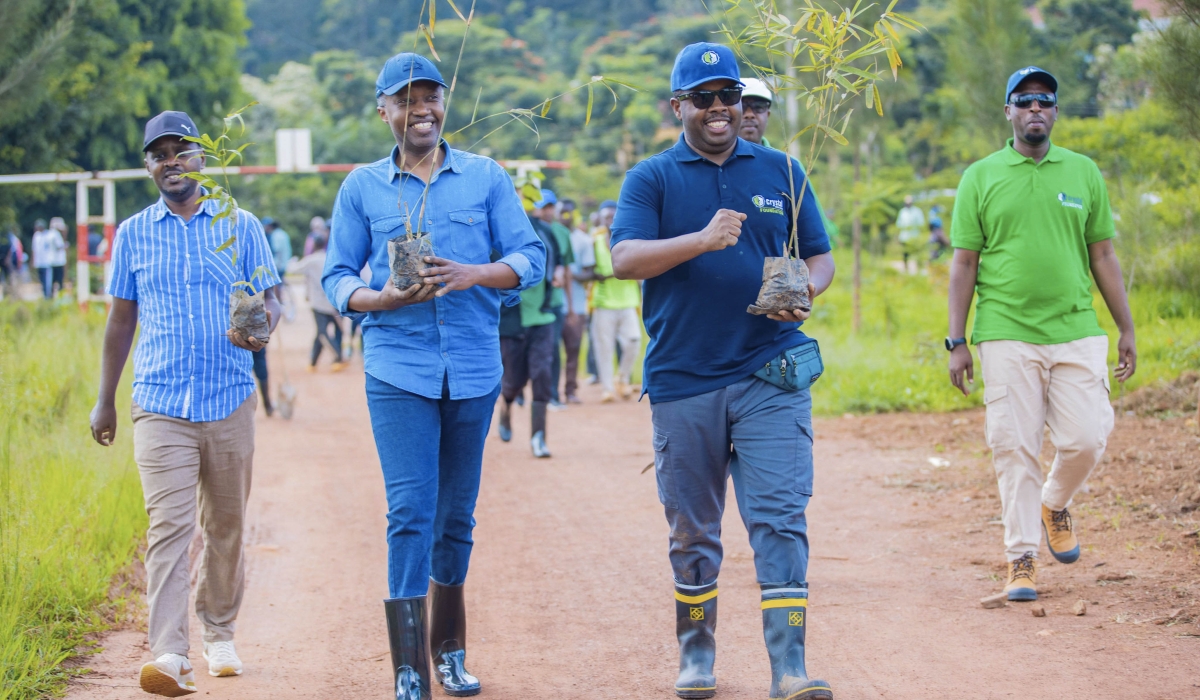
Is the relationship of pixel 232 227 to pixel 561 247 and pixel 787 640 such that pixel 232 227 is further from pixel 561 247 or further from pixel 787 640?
pixel 561 247

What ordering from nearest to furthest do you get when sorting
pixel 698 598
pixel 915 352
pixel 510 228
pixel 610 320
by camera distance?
pixel 698 598, pixel 510 228, pixel 915 352, pixel 610 320

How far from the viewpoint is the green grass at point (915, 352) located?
10906mm

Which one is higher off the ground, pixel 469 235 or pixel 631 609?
pixel 469 235

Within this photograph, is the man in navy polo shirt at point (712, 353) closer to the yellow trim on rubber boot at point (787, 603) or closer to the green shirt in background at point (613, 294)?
the yellow trim on rubber boot at point (787, 603)

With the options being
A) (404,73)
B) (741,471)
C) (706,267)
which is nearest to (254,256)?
(404,73)

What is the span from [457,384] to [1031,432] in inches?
110

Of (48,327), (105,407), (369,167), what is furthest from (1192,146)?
(48,327)

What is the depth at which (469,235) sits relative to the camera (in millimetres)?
4441

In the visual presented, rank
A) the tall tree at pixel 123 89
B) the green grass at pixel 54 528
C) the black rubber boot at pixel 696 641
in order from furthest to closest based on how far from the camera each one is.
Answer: the tall tree at pixel 123 89 < the green grass at pixel 54 528 < the black rubber boot at pixel 696 641

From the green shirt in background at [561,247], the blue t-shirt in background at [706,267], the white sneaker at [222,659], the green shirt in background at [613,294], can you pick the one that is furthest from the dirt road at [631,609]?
the green shirt in background at [613,294]

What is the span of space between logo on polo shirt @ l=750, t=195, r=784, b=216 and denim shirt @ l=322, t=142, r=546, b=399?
83cm

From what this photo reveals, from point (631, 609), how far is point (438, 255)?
221 centimetres

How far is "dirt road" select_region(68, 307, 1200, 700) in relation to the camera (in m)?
4.59

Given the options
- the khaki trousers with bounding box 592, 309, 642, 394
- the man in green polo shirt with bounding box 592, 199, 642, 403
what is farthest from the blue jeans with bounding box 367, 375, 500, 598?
the khaki trousers with bounding box 592, 309, 642, 394
